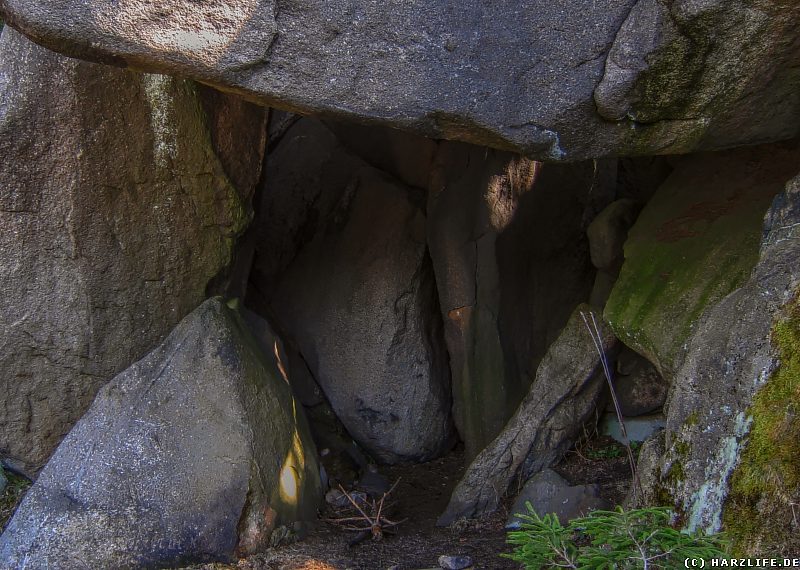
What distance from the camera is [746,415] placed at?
7.95 feet

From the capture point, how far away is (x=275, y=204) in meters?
5.19

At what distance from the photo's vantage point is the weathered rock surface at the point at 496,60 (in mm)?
2584

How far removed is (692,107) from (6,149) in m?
2.58

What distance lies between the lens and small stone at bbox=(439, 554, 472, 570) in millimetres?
3148

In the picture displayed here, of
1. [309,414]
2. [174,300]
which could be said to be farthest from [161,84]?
[309,414]

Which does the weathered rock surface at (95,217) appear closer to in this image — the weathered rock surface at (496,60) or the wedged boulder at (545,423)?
Result: the weathered rock surface at (496,60)

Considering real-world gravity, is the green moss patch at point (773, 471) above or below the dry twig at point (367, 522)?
above

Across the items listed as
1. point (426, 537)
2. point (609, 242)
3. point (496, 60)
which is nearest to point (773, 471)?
point (496, 60)

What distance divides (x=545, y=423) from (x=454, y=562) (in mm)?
999

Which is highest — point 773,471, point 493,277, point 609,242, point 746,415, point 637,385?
point 609,242

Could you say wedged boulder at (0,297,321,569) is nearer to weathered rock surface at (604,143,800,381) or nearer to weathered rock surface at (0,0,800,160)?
weathered rock surface at (0,0,800,160)

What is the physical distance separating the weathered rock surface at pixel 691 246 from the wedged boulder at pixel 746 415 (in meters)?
0.53

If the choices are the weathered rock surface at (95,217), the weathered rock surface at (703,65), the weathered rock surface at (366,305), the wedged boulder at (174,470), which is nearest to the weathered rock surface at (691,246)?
the weathered rock surface at (703,65)

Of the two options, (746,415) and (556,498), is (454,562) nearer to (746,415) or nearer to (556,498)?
(556,498)
